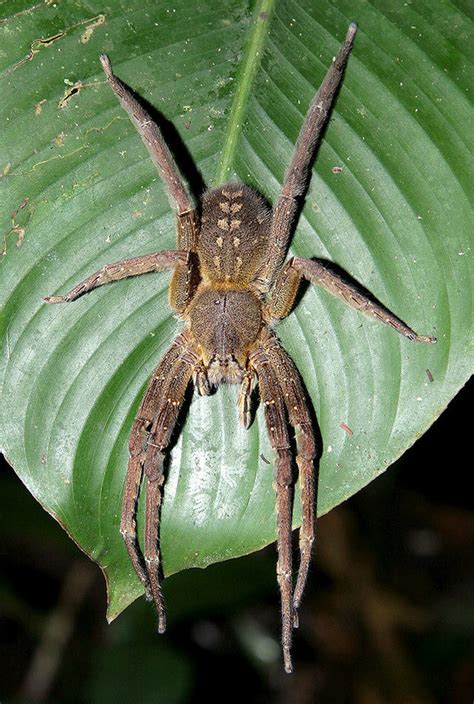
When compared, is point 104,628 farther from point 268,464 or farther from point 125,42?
point 125,42

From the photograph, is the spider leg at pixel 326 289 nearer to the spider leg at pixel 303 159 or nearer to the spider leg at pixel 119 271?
the spider leg at pixel 303 159

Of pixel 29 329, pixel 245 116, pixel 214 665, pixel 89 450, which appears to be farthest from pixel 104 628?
pixel 245 116

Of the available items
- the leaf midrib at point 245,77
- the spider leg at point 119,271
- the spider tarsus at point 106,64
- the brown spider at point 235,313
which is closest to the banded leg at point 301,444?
the brown spider at point 235,313

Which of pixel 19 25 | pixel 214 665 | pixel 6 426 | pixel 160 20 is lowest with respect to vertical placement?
pixel 214 665

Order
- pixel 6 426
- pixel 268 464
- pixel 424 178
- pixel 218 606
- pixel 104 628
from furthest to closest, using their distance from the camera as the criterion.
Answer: pixel 104 628 < pixel 218 606 < pixel 268 464 < pixel 6 426 < pixel 424 178

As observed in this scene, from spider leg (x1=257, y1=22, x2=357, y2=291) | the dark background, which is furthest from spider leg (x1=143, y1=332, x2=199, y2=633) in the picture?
the dark background

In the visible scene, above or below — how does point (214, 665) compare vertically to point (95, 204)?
→ below
